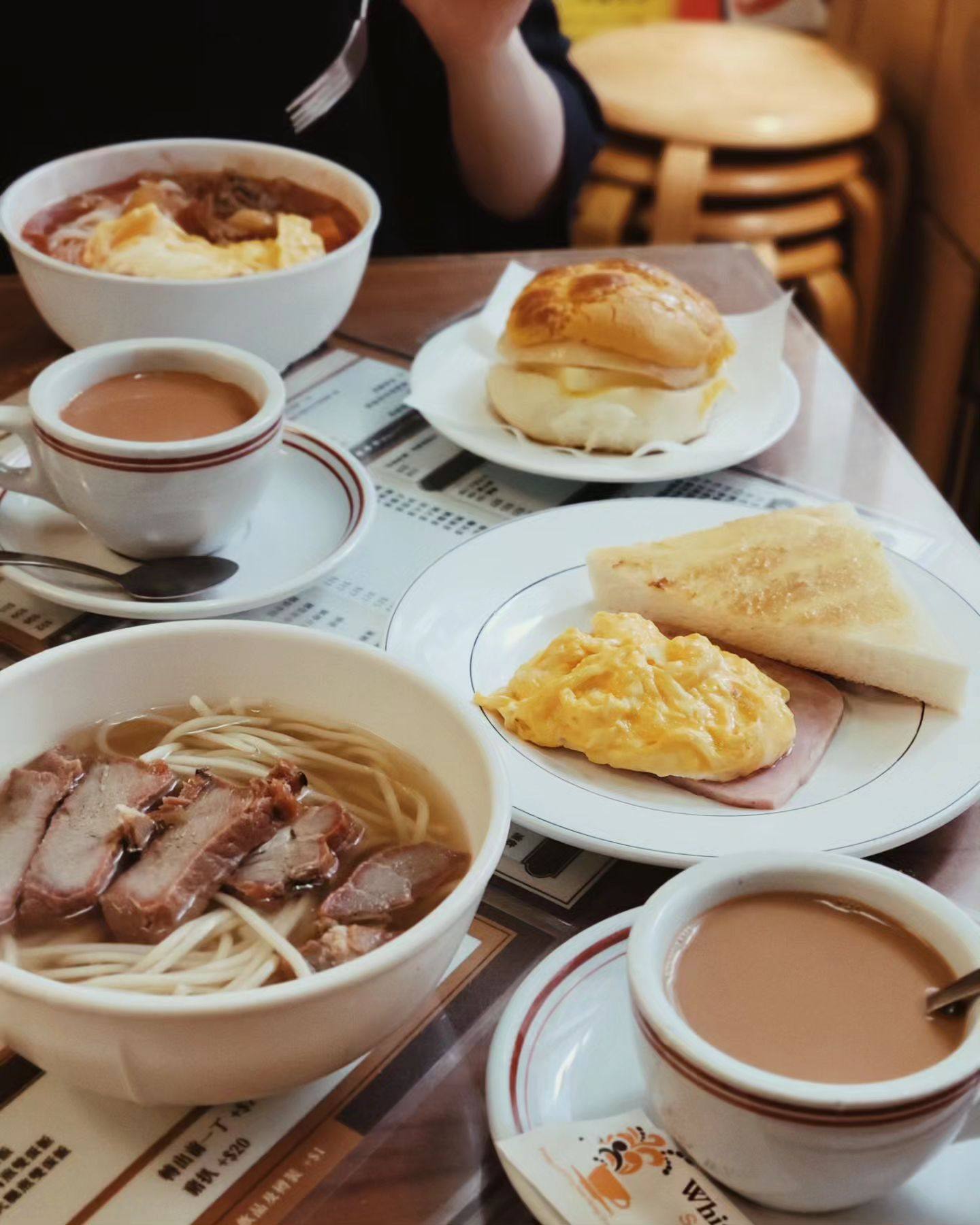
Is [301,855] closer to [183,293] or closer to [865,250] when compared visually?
[183,293]

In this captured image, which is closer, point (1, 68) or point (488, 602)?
point (488, 602)

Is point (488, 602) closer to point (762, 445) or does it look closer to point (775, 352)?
point (762, 445)

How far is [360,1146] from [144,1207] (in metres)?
0.12

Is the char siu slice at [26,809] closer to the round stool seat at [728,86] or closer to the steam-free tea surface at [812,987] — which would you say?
the steam-free tea surface at [812,987]

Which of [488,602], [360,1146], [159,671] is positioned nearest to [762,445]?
[488,602]

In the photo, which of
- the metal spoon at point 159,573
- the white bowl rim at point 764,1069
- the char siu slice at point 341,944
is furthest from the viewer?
the metal spoon at point 159,573

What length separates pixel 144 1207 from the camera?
28.9 inches

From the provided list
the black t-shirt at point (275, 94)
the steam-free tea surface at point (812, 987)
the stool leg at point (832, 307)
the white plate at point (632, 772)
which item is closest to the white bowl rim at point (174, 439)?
the white plate at point (632, 772)

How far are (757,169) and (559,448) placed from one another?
1.99m

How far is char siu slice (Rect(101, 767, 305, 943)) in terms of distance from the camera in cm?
78

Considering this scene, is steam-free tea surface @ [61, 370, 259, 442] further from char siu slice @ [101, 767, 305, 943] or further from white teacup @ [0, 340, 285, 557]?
char siu slice @ [101, 767, 305, 943]

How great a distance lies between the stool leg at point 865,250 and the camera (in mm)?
3320

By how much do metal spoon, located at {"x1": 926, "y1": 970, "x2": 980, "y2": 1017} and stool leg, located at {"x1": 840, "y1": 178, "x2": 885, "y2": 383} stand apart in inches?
115

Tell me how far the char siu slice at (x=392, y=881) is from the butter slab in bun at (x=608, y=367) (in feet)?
2.59
